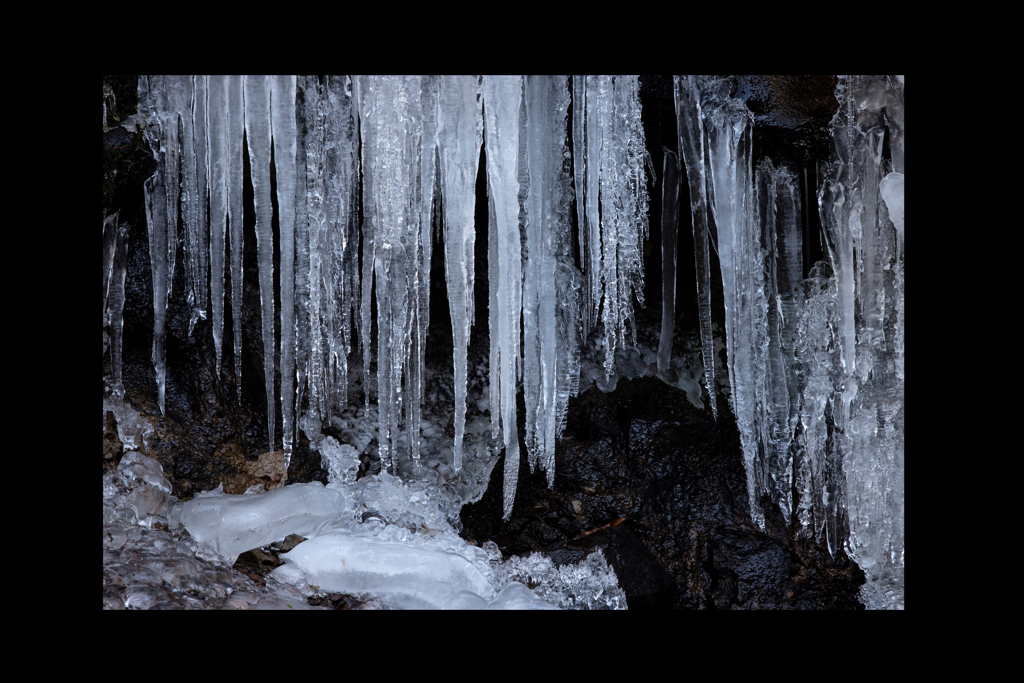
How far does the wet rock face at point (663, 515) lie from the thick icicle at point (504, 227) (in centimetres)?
69

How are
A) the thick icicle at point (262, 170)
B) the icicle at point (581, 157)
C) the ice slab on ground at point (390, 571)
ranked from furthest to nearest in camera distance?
the ice slab on ground at point (390, 571)
the icicle at point (581, 157)
the thick icicle at point (262, 170)

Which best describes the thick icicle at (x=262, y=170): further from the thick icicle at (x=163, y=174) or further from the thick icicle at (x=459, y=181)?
the thick icicle at (x=459, y=181)

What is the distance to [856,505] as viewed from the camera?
2.75m

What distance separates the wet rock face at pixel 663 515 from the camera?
9.38ft

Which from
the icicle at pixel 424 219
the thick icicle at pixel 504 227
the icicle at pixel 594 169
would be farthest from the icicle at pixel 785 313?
the icicle at pixel 424 219

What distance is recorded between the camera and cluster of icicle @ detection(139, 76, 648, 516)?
8.02 ft

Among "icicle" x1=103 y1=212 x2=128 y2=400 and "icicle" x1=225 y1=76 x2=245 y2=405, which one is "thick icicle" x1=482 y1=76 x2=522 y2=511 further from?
"icicle" x1=103 y1=212 x2=128 y2=400

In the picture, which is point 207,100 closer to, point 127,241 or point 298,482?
point 127,241

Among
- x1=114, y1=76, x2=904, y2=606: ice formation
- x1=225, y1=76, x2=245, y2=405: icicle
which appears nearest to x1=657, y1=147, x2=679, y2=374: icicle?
x1=114, y1=76, x2=904, y2=606: ice formation

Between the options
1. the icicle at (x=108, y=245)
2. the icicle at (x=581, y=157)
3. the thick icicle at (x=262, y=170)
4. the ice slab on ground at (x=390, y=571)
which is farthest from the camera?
the icicle at (x=108, y=245)

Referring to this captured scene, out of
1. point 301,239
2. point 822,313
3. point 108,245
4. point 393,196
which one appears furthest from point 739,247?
point 108,245

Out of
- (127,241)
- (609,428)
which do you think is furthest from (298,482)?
(609,428)

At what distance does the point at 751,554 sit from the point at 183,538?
8.41ft

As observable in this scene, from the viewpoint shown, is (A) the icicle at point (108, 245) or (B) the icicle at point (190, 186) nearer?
(B) the icicle at point (190, 186)
